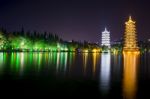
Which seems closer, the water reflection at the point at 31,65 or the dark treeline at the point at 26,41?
the water reflection at the point at 31,65

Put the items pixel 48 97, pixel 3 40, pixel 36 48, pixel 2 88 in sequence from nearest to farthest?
pixel 48 97 < pixel 2 88 < pixel 3 40 < pixel 36 48

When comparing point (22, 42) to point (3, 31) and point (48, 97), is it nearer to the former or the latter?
point (3, 31)

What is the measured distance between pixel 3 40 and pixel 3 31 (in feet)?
36.4

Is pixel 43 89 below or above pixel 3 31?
below

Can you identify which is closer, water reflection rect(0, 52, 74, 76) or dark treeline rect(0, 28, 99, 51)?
water reflection rect(0, 52, 74, 76)

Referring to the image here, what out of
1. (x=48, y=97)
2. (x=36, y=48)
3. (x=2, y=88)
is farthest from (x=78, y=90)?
(x=36, y=48)

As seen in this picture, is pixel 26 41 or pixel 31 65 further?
pixel 26 41

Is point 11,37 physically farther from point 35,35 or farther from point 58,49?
point 58,49

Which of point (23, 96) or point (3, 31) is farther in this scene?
point (3, 31)

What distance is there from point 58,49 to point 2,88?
589 feet

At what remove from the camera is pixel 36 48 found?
15850 centimetres

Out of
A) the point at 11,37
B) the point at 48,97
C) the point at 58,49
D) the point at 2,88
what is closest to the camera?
the point at 48,97

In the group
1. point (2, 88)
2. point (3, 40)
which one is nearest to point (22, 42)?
point (3, 40)

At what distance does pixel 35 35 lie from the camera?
161 metres
